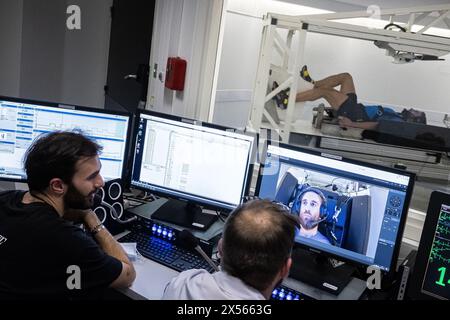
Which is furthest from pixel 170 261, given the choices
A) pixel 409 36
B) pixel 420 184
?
pixel 409 36

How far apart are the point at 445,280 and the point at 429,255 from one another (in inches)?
3.1

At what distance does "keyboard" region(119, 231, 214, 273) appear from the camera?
5.09 feet

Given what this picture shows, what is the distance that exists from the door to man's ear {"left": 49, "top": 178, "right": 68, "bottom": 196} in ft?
5.19

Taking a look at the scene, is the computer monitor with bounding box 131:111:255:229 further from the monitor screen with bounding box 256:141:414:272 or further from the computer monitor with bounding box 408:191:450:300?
the computer monitor with bounding box 408:191:450:300

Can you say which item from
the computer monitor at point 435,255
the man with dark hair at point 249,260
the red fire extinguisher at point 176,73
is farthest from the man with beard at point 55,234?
the red fire extinguisher at point 176,73

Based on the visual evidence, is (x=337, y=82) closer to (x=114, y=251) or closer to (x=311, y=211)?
(x=311, y=211)

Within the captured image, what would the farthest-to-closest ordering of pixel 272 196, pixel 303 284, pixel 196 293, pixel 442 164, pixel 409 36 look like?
pixel 442 164
pixel 409 36
pixel 272 196
pixel 303 284
pixel 196 293

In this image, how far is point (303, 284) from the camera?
1.47 m

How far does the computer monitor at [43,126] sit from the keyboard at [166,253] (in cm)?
32

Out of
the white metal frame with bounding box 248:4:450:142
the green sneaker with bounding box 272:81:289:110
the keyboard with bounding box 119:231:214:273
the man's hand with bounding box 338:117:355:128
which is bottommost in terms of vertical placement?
the keyboard with bounding box 119:231:214:273

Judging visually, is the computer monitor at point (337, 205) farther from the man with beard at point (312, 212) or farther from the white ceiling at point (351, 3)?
the white ceiling at point (351, 3)

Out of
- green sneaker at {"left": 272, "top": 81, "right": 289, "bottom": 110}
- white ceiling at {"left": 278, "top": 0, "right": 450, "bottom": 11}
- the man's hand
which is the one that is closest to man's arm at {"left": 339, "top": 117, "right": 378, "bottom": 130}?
the man's hand

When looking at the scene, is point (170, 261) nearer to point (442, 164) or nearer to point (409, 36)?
point (409, 36)

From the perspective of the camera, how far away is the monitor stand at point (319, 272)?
145cm
